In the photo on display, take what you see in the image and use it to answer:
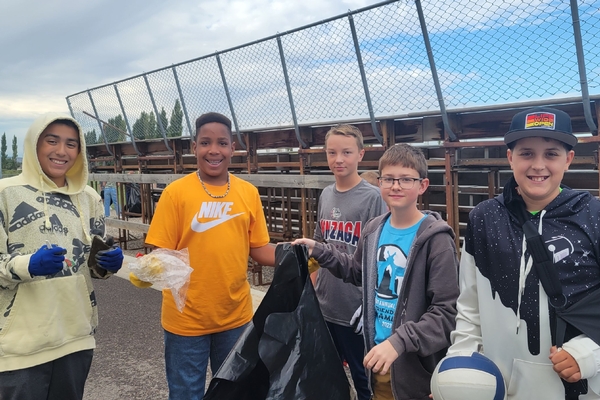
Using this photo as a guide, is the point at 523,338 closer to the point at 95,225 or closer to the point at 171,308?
the point at 171,308

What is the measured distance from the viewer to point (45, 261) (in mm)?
1980

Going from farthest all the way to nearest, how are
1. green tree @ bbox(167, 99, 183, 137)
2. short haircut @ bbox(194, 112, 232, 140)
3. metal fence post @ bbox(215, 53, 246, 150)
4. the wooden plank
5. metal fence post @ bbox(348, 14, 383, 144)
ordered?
green tree @ bbox(167, 99, 183, 137)
the wooden plank
metal fence post @ bbox(215, 53, 246, 150)
metal fence post @ bbox(348, 14, 383, 144)
short haircut @ bbox(194, 112, 232, 140)

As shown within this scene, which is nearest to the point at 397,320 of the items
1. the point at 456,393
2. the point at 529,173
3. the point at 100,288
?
the point at 456,393

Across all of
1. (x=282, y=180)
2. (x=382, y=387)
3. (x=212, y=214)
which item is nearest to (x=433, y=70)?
(x=282, y=180)

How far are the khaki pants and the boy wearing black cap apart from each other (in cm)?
43

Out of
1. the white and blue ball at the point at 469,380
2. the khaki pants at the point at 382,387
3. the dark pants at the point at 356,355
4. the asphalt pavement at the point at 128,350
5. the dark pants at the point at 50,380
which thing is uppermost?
the white and blue ball at the point at 469,380

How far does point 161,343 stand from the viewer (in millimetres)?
4418

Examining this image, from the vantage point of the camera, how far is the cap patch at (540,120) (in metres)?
1.72

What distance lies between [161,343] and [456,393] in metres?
3.51

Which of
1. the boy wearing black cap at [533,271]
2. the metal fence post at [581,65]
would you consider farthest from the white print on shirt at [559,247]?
the metal fence post at [581,65]

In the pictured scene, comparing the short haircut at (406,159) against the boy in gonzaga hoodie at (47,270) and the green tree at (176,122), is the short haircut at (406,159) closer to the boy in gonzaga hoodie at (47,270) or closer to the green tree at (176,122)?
the boy in gonzaga hoodie at (47,270)

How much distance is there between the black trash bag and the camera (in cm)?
168

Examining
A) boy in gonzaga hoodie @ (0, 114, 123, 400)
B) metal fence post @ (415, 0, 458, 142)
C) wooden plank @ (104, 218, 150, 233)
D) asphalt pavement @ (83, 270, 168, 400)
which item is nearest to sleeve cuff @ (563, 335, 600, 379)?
boy in gonzaga hoodie @ (0, 114, 123, 400)

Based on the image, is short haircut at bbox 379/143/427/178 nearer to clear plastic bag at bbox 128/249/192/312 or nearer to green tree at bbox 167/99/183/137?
clear plastic bag at bbox 128/249/192/312
